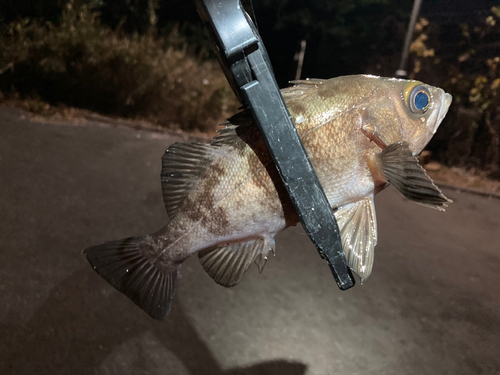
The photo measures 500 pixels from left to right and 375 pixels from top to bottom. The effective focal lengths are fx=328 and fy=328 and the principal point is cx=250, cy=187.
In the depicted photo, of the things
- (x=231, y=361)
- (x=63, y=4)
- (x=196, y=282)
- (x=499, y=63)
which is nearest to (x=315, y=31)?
(x=499, y=63)

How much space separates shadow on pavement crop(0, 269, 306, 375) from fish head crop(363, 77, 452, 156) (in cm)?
167

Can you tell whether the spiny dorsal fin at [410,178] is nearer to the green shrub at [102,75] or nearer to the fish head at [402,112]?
the fish head at [402,112]

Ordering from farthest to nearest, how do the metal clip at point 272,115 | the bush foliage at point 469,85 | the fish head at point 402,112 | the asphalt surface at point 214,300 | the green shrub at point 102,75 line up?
the bush foliage at point 469,85, the green shrub at point 102,75, the asphalt surface at point 214,300, the fish head at point 402,112, the metal clip at point 272,115

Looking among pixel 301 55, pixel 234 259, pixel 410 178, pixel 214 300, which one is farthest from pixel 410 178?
Result: pixel 301 55

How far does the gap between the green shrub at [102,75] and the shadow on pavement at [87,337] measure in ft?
9.50

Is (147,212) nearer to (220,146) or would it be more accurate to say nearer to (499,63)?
(220,146)

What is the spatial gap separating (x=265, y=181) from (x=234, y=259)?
20 centimetres

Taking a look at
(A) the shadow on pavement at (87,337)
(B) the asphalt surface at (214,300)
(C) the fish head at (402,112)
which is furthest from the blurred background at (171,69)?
(C) the fish head at (402,112)

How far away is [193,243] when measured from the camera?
75 cm

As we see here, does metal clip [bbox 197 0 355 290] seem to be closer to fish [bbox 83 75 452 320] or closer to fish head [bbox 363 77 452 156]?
fish [bbox 83 75 452 320]

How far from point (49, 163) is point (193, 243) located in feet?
9.49

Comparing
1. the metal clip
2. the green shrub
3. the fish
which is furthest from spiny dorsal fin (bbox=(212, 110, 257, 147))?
the green shrub

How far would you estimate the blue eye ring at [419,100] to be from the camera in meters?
0.70

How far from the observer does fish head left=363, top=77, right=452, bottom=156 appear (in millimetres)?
698
